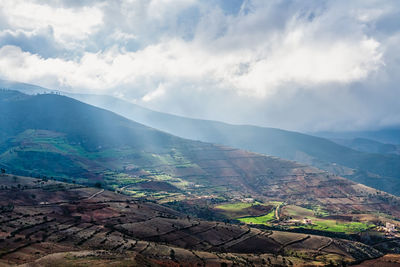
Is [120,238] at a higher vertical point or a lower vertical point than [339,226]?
higher

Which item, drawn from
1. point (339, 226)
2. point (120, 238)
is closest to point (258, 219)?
point (339, 226)

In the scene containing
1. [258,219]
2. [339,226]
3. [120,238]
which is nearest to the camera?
[120,238]

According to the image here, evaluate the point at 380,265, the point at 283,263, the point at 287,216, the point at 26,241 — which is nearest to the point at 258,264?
the point at 283,263

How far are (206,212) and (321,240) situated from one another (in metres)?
71.3

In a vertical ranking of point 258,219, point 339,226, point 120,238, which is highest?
point 120,238

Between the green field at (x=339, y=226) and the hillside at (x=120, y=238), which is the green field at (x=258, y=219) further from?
the hillside at (x=120, y=238)

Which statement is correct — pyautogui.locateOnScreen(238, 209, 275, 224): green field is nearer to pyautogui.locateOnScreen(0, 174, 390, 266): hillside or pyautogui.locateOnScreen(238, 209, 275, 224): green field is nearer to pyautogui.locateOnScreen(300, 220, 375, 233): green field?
pyautogui.locateOnScreen(300, 220, 375, 233): green field

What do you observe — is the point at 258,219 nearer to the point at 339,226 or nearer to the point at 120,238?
the point at 339,226

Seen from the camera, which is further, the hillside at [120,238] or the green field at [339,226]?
the green field at [339,226]

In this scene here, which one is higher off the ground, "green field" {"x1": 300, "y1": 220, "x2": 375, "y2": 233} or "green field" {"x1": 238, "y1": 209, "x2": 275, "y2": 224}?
"green field" {"x1": 300, "y1": 220, "x2": 375, "y2": 233}

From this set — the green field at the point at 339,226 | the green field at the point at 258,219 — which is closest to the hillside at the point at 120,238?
the green field at the point at 339,226

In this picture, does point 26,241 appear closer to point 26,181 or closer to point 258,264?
point 258,264

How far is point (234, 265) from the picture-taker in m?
91.8

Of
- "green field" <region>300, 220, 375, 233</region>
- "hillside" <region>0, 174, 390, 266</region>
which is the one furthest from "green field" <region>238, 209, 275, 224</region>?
"hillside" <region>0, 174, 390, 266</region>
